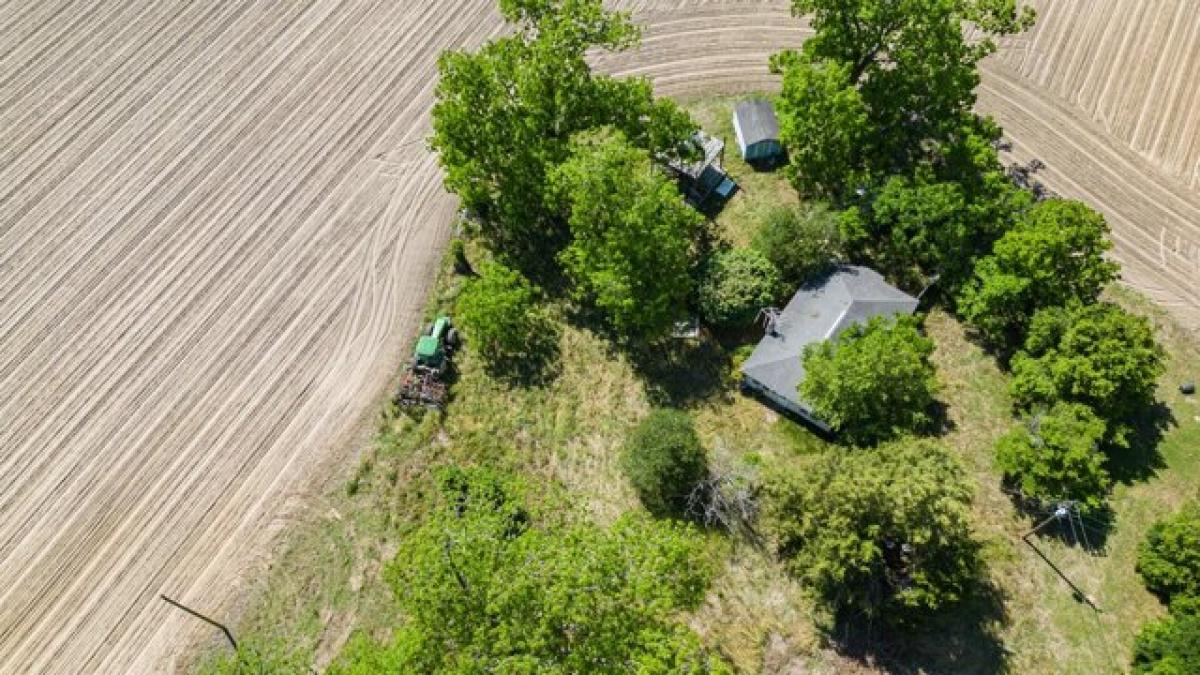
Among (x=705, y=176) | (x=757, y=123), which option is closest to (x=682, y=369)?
(x=705, y=176)

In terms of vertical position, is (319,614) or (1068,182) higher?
(1068,182)

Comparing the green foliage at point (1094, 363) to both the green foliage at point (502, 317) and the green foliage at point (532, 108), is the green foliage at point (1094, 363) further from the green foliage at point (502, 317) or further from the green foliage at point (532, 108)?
the green foliage at point (502, 317)

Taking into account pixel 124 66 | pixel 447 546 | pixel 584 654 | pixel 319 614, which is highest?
pixel 124 66

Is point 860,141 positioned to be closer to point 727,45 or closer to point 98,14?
point 727,45

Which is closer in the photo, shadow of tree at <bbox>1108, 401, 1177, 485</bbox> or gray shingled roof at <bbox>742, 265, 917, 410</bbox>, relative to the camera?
shadow of tree at <bbox>1108, 401, 1177, 485</bbox>

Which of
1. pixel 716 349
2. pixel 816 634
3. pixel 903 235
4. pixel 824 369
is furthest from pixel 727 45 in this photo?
pixel 816 634

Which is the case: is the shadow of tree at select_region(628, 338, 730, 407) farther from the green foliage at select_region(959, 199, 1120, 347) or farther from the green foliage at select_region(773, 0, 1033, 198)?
the green foliage at select_region(959, 199, 1120, 347)

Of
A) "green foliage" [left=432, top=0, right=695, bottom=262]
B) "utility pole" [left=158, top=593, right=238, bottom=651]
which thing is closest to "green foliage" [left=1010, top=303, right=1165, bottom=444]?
"green foliage" [left=432, top=0, right=695, bottom=262]

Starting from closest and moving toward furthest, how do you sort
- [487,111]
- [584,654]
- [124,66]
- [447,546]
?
[584,654], [447,546], [487,111], [124,66]
